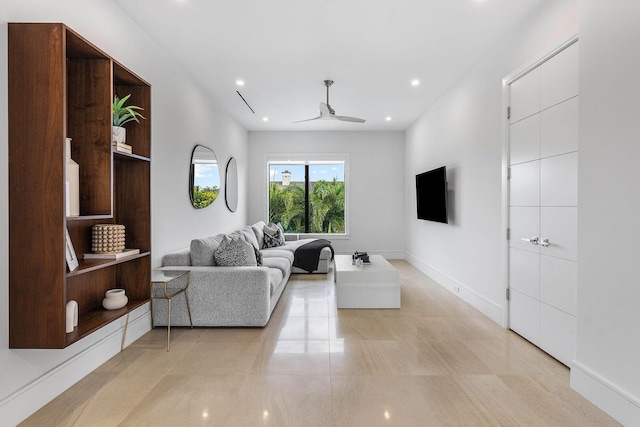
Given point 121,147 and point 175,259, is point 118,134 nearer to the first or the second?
point 121,147

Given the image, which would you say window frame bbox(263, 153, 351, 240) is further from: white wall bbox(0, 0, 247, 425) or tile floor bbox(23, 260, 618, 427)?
tile floor bbox(23, 260, 618, 427)

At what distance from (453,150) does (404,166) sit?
2849 mm

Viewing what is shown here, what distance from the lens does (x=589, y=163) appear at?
2199 mm

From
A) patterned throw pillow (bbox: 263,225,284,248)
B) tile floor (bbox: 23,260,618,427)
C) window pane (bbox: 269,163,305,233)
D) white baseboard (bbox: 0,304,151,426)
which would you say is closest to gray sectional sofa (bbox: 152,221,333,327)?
tile floor (bbox: 23,260,618,427)

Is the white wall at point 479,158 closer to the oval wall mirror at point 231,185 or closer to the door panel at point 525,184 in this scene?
the door panel at point 525,184

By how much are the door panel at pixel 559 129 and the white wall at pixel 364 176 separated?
4.81 m

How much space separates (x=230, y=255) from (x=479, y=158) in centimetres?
302

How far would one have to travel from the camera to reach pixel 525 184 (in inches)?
123

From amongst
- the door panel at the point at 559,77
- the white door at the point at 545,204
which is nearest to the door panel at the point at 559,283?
the white door at the point at 545,204

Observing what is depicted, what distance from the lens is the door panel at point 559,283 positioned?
2537 millimetres

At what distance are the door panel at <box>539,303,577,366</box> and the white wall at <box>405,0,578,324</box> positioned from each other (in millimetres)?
603

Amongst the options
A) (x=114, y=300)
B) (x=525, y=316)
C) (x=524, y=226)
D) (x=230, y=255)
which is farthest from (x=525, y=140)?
(x=114, y=300)

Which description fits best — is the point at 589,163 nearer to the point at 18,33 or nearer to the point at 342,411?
the point at 342,411

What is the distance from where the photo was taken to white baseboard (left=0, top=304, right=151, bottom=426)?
192 cm
